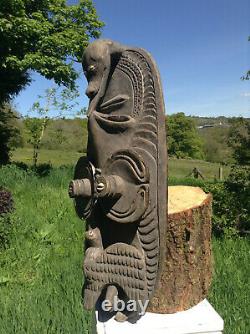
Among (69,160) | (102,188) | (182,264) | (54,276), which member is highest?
(69,160)

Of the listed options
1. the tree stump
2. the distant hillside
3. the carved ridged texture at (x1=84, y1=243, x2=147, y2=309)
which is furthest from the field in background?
the carved ridged texture at (x1=84, y1=243, x2=147, y2=309)

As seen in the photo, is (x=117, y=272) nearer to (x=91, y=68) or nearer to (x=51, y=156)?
(x=91, y=68)

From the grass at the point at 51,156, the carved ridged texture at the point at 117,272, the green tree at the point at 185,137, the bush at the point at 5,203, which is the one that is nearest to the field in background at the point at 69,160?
the grass at the point at 51,156

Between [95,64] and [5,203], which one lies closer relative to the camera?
[95,64]

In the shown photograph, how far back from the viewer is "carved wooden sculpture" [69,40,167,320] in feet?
5.44

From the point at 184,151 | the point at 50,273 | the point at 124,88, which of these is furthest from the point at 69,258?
the point at 184,151

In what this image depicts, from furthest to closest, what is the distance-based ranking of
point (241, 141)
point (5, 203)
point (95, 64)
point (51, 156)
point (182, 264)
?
point (51, 156) < point (241, 141) < point (5, 203) < point (182, 264) < point (95, 64)

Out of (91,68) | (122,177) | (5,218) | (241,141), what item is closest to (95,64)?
(91,68)

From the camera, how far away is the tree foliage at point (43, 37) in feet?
33.2

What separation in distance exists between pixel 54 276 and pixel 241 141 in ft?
15.6

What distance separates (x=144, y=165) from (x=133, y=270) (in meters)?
0.47

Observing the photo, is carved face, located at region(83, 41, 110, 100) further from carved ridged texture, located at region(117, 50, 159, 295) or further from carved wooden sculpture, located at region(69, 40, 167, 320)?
carved ridged texture, located at region(117, 50, 159, 295)

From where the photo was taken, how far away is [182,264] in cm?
201

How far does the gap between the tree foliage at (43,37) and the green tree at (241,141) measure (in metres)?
5.29
